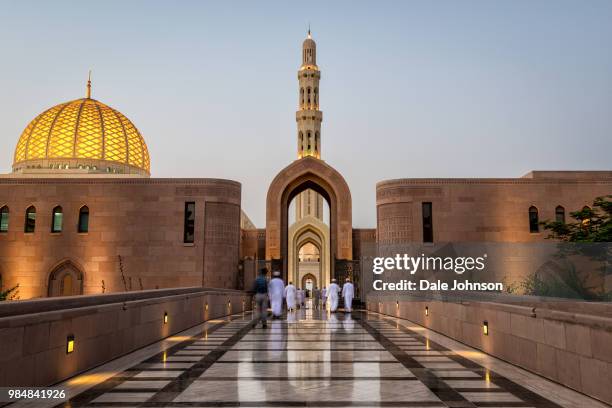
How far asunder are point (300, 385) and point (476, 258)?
2308 centimetres

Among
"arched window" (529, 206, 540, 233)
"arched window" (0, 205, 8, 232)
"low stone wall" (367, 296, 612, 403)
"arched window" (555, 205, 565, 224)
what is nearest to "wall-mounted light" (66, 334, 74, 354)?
"low stone wall" (367, 296, 612, 403)

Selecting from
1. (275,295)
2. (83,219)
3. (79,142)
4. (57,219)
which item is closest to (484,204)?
(275,295)

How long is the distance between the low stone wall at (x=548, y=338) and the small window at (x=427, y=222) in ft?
48.7

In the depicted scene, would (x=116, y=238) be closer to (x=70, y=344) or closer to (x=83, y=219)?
(x=83, y=219)

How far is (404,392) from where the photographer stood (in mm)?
5977

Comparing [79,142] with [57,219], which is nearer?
[57,219]

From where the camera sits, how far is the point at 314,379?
6.73 m

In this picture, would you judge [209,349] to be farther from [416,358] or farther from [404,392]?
[404,392]

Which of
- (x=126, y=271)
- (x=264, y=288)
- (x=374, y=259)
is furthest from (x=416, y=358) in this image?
(x=126, y=271)

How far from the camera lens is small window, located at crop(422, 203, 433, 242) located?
86.7 ft

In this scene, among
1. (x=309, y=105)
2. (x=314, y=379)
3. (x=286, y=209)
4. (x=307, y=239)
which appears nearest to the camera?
(x=314, y=379)

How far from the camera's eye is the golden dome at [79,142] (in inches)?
1666

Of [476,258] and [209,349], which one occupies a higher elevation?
[476,258]

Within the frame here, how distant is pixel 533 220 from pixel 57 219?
77.7 ft
